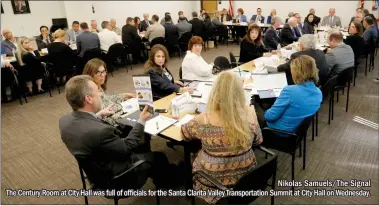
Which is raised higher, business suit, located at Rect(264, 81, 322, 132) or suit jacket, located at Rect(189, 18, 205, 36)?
suit jacket, located at Rect(189, 18, 205, 36)

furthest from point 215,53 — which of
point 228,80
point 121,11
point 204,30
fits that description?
point 228,80

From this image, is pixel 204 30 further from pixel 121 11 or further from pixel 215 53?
pixel 121 11

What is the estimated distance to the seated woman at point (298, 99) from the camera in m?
2.67

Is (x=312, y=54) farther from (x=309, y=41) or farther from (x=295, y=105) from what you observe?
(x=295, y=105)

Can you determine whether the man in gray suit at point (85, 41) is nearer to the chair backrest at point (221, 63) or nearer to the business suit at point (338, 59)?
the chair backrest at point (221, 63)

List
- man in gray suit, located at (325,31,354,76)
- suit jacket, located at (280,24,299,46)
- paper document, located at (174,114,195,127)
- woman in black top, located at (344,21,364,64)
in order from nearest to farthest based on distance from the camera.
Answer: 1. paper document, located at (174,114,195,127)
2. man in gray suit, located at (325,31,354,76)
3. woman in black top, located at (344,21,364,64)
4. suit jacket, located at (280,24,299,46)

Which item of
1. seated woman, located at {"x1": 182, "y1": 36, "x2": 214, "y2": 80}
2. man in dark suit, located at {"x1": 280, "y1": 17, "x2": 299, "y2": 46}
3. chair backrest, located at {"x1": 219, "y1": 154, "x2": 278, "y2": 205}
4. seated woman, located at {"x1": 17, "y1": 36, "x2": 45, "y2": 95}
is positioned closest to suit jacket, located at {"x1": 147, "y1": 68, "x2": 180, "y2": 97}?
seated woman, located at {"x1": 182, "y1": 36, "x2": 214, "y2": 80}

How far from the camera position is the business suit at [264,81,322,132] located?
8.76 feet

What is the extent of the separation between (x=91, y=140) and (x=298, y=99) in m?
1.84

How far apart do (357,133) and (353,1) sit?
859 centimetres

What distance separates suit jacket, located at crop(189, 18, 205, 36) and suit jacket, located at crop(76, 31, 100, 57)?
3.56 meters

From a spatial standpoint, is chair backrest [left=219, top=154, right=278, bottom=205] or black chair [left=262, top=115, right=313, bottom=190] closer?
chair backrest [left=219, top=154, right=278, bottom=205]

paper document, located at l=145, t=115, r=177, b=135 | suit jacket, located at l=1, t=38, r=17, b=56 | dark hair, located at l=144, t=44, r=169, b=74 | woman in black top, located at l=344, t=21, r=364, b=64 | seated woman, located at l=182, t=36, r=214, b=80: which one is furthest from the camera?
suit jacket, located at l=1, t=38, r=17, b=56

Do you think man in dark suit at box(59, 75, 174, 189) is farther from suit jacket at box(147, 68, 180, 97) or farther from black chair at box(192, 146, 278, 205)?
suit jacket at box(147, 68, 180, 97)
